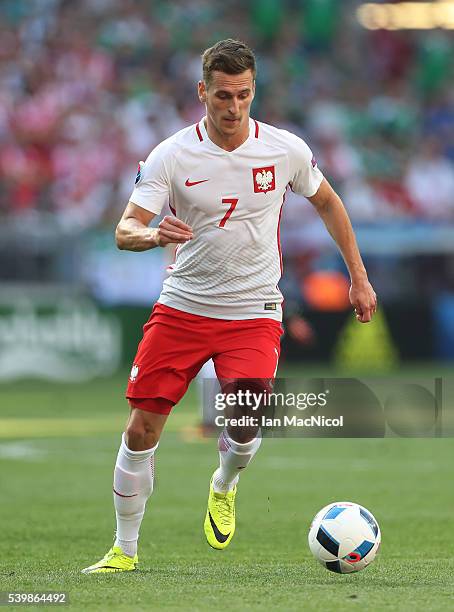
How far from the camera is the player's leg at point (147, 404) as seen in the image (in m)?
6.20

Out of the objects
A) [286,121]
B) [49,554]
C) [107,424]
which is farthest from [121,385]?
[49,554]

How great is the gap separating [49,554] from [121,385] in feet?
39.4

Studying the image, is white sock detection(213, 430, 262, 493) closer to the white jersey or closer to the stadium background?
the white jersey

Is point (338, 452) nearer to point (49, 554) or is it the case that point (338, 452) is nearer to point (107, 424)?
point (107, 424)

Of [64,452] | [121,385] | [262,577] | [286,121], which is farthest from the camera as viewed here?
[286,121]

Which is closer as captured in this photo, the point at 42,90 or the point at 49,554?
the point at 49,554

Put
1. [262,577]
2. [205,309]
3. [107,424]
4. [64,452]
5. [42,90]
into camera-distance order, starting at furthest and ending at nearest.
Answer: [42,90] → [107,424] → [64,452] → [205,309] → [262,577]

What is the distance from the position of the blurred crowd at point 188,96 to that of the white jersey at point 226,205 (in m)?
12.7

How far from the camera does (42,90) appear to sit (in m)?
21.0

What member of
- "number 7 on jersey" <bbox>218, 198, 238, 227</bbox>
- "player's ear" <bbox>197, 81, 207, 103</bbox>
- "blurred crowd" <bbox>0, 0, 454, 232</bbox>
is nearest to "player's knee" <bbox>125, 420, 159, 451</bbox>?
"number 7 on jersey" <bbox>218, 198, 238, 227</bbox>

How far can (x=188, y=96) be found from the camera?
73.0ft

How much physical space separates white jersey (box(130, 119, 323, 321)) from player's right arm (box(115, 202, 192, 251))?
2.2 inches

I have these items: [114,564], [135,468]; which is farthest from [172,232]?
[114,564]

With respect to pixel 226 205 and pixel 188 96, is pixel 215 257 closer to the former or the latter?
pixel 226 205
